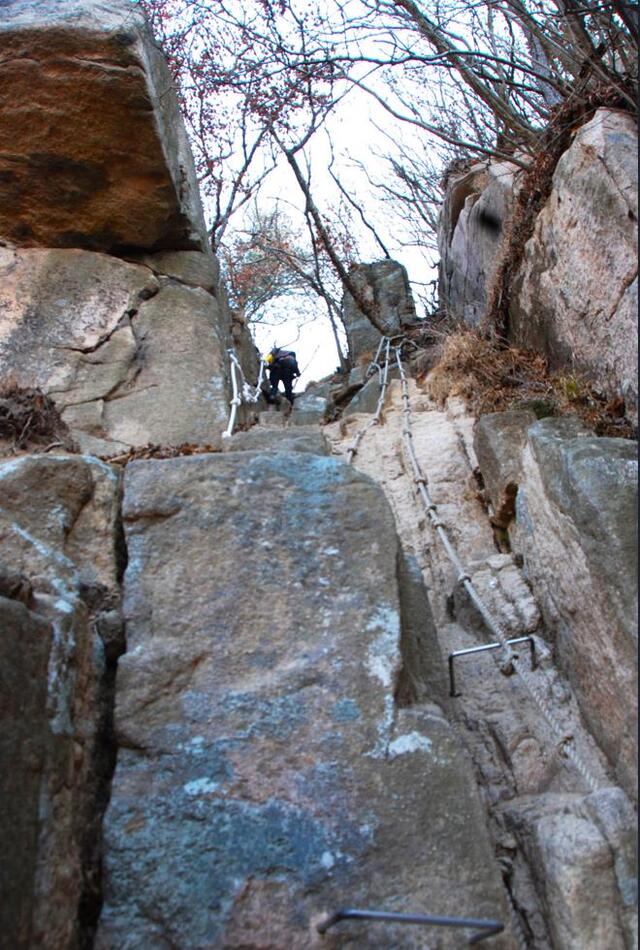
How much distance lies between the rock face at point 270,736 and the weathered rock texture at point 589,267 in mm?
2111

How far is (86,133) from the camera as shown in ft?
18.1

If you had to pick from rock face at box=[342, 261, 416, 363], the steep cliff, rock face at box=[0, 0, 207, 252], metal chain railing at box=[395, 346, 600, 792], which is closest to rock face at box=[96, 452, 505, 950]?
the steep cliff

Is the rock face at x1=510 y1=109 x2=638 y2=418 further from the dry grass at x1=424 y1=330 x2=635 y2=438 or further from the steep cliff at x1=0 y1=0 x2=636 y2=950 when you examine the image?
the steep cliff at x1=0 y1=0 x2=636 y2=950

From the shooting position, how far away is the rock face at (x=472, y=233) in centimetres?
769

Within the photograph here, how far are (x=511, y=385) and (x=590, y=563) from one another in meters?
3.15

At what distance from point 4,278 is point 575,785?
4.75 meters

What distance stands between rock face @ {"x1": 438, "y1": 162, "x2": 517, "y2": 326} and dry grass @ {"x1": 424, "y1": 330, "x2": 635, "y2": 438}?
2.33ft

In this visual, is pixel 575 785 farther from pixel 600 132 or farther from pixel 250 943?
pixel 600 132

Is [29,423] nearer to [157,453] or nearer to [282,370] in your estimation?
[157,453]

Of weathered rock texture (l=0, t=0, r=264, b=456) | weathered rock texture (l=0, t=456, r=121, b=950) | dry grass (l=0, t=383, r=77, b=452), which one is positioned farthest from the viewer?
weathered rock texture (l=0, t=0, r=264, b=456)

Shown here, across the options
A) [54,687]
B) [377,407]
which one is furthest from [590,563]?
[377,407]

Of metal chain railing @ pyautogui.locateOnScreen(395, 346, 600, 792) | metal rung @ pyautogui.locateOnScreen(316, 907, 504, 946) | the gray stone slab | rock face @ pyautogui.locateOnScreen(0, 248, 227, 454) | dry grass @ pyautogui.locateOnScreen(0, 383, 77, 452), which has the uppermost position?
rock face @ pyautogui.locateOnScreen(0, 248, 227, 454)

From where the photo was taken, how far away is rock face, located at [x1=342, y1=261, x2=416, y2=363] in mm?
12484

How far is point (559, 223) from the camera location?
17.6 ft
